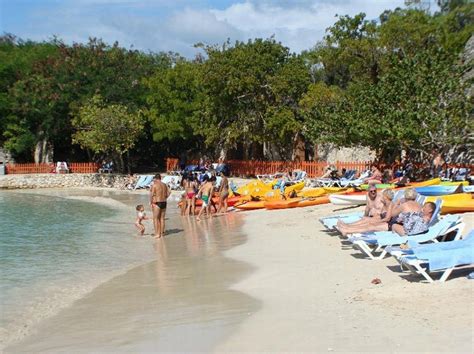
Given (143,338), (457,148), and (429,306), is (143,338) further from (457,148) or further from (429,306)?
(457,148)

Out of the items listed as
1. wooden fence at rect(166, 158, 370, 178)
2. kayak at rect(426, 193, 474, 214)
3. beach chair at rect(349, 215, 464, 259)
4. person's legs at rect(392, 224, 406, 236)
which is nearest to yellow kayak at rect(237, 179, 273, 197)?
wooden fence at rect(166, 158, 370, 178)

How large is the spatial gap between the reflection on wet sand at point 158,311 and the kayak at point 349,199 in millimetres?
5670

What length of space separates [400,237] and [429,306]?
2.92 m

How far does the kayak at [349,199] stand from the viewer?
52.3ft

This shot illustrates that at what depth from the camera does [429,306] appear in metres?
6.43

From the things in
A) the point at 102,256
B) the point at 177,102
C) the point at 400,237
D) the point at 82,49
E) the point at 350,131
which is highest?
the point at 82,49

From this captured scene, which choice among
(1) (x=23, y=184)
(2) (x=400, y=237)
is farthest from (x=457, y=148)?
(1) (x=23, y=184)

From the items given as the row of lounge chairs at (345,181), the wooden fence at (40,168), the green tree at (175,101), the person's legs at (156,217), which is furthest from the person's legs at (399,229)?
the wooden fence at (40,168)

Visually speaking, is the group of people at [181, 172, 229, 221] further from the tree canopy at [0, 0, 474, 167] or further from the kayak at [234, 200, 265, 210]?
the tree canopy at [0, 0, 474, 167]

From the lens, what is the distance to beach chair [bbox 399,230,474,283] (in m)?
7.32

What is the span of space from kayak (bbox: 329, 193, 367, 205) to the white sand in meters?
5.54

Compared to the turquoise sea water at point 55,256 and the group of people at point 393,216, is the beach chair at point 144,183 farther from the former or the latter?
the group of people at point 393,216

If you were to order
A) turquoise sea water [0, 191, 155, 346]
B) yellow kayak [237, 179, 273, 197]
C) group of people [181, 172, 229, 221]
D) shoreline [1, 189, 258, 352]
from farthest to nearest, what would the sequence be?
yellow kayak [237, 179, 273, 197]
group of people [181, 172, 229, 221]
turquoise sea water [0, 191, 155, 346]
shoreline [1, 189, 258, 352]

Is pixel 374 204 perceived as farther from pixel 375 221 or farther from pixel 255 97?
pixel 255 97
